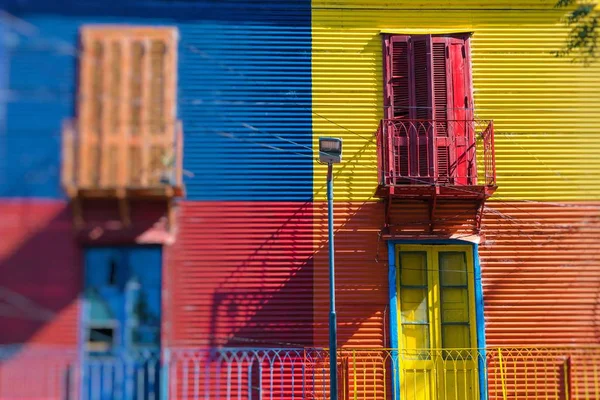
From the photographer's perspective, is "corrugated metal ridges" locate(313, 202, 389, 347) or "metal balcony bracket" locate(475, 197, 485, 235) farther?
"metal balcony bracket" locate(475, 197, 485, 235)

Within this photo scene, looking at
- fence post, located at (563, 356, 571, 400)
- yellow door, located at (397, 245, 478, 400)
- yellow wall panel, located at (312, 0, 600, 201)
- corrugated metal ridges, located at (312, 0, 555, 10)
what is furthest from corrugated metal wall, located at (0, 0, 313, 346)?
fence post, located at (563, 356, 571, 400)

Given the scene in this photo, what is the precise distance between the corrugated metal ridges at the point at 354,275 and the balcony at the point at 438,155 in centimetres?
61

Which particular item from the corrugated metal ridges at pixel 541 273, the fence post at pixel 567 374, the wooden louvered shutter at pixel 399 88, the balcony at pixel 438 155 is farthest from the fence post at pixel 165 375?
the fence post at pixel 567 374

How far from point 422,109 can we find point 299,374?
455 centimetres

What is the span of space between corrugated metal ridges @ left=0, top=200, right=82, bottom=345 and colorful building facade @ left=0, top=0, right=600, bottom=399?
3cm

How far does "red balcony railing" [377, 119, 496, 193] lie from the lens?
12.7 m

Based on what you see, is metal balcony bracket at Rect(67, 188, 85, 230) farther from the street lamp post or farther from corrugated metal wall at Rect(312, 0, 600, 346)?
corrugated metal wall at Rect(312, 0, 600, 346)

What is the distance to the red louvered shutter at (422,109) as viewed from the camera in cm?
1285

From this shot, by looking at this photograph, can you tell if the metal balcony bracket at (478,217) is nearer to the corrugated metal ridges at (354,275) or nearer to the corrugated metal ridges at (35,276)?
the corrugated metal ridges at (354,275)

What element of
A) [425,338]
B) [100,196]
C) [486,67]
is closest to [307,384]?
[425,338]

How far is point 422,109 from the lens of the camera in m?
13.1

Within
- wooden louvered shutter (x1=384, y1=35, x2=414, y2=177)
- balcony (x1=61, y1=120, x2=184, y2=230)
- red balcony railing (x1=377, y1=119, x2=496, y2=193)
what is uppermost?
wooden louvered shutter (x1=384, y1=35, x2=414, y2=177)

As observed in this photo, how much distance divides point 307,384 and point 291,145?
3644 millimetres

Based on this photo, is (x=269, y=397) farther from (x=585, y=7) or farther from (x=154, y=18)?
(x=585, y=7)
